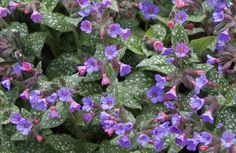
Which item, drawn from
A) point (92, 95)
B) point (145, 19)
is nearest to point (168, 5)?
point (145, 19)

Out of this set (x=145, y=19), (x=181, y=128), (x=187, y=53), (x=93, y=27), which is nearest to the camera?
(x=181, y=128)

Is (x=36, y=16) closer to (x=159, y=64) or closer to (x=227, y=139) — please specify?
(x=159, y=64)

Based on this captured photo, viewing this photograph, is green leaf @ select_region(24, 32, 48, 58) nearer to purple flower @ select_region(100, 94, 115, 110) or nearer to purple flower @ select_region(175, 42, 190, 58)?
purple flower @ select_region(100, 94, 115, 110)

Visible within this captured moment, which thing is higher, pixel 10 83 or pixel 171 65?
pixel 171 65

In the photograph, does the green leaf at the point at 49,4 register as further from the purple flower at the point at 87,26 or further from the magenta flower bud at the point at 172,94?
the magenta flower bud at the point at 172,94

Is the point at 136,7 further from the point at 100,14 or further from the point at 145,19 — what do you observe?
the point at 100,14

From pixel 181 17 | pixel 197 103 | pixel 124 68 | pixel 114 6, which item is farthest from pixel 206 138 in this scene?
pixel 114 6
